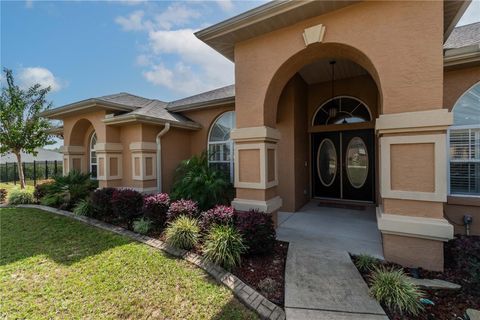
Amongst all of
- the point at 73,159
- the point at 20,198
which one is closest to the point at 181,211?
the point at 73,159

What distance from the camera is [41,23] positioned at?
7.59 metres

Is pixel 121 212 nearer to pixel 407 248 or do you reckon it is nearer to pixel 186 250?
pixel 186 250

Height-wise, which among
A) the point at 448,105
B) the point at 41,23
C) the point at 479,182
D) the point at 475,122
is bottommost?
the point at 479,182

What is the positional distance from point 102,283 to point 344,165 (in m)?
8.31

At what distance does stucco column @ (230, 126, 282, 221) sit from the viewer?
17.1 ft

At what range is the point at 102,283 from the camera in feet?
12.1

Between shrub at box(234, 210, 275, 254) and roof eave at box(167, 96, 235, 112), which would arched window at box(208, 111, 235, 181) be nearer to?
roof eave at box(167, 96, 235, 112)

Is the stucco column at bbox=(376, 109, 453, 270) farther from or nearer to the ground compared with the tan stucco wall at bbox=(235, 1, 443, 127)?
nearer to the ground

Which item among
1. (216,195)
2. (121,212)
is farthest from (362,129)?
(121,212)

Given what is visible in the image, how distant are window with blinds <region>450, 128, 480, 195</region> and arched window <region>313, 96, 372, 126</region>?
2.96 meters

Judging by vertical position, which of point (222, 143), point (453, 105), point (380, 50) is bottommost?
point (222, 143)

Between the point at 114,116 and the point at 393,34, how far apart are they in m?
8.78

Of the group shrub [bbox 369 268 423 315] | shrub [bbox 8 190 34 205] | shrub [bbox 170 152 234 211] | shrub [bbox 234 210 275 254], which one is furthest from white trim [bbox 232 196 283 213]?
shrub [bbox 8 190 34 205]

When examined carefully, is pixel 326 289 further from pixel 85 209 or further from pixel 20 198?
pixel 20 198
